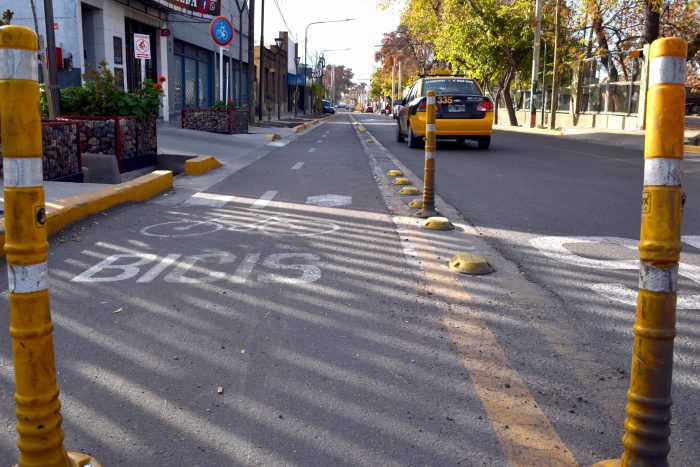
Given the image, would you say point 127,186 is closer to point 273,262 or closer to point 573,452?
point 273,262

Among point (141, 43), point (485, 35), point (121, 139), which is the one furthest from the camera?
point (485, 35)

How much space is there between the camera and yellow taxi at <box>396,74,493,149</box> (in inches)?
637

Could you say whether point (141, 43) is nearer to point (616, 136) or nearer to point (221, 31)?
point (221, 31)

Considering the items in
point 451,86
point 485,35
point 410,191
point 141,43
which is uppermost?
point 485,35

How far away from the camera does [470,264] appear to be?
16.9ft

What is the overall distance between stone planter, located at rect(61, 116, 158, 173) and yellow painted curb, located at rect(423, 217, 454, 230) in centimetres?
650

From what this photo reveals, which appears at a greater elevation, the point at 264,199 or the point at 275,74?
the point at 275,74

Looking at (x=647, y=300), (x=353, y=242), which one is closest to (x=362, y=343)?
(x=647, y=300)

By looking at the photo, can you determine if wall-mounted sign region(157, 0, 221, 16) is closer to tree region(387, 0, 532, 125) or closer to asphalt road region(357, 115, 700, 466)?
tree region(387, 0, 532, 125)

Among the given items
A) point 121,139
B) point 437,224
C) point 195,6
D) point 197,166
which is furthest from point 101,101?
point 195,6

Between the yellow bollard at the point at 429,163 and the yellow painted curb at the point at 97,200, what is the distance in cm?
356

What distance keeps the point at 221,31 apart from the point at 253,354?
18.2 m

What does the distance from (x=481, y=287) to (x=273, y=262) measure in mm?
1692

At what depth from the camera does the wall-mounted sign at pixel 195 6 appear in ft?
86.6
